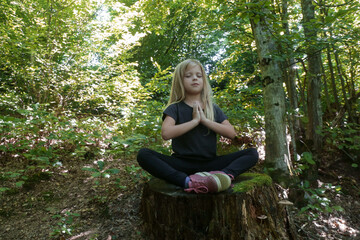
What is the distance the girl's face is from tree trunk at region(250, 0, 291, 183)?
1.32 metres

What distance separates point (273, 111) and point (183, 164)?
1.79 metres

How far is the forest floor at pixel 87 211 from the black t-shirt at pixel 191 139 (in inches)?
34.1

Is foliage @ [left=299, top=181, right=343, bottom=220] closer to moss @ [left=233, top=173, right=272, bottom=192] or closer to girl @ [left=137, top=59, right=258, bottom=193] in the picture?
moss @ [left=233, top=173, right=272, bottom=192]

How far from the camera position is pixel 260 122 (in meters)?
4.22

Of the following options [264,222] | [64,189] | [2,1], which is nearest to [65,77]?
[2,1]

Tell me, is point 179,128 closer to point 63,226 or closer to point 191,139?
point 191,139

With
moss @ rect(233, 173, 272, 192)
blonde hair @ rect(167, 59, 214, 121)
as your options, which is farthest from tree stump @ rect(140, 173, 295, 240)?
blonde hair @ rect(167, 59, 214, 121)

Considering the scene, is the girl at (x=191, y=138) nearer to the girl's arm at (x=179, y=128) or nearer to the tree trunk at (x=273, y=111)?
the girl's arm at (x=179, y=128)

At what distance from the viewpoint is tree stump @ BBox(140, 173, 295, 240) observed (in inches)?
68.5

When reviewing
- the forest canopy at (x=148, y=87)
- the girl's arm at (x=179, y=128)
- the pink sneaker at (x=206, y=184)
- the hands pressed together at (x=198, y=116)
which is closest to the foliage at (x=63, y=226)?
the forest canopy at (x=148, y=87)

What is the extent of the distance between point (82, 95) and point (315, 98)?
16.7ft

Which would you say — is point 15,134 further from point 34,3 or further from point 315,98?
point 315,98

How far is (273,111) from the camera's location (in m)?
3.30

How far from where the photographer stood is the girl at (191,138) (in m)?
2.04
